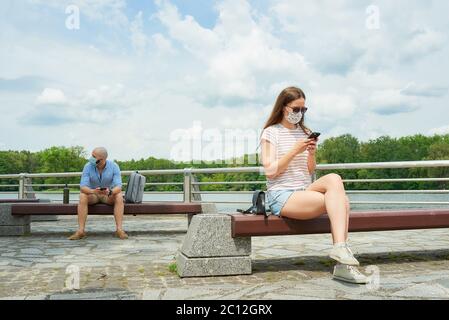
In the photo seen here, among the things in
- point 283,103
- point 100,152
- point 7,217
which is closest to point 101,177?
point 100,152

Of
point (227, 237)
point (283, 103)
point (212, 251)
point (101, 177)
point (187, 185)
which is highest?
point (283, 103)

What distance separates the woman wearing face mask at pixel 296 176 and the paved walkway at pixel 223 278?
44cm

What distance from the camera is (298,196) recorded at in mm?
4113

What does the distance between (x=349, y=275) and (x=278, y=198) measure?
0.84 m

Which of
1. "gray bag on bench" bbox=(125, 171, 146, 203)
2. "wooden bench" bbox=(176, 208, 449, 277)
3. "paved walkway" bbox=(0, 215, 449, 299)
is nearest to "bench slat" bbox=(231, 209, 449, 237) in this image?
"wooden bench" bbox=(176, 208, 449, 277)

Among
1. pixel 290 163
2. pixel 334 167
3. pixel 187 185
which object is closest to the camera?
pixel 290 163

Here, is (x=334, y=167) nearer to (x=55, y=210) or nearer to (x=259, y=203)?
(x=55, y=210)

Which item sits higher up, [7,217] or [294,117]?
[294,117]

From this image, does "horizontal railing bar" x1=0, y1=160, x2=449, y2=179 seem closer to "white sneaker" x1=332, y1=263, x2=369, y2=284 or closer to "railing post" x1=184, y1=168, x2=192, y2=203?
"railing post" x1=184, y1=168, x2=192, y2=203

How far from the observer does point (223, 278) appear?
418 centimetres

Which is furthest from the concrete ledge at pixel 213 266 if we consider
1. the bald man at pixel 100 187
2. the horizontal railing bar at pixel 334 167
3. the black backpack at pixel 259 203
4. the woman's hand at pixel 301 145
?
the bald man at pixel 100 187

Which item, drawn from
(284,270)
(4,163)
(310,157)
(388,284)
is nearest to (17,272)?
(284,270)

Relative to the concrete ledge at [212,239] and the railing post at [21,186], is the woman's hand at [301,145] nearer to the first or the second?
the concrete ledge at [212,239]
